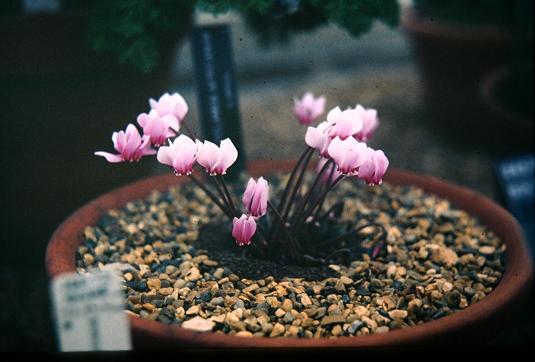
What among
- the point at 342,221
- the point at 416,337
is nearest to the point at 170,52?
the point at 342,221

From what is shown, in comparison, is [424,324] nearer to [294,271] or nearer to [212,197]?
[294,271]

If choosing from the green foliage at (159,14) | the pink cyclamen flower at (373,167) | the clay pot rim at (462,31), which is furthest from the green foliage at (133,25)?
the clay pot rim at (462,31)

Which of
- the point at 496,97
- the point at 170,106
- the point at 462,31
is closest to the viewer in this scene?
the point at 170,106

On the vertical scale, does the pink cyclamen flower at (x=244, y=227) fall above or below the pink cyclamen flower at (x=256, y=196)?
below

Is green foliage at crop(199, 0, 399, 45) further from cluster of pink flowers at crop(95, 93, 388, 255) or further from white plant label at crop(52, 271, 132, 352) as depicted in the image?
white plant label at crop(52, 271, 132, 352)

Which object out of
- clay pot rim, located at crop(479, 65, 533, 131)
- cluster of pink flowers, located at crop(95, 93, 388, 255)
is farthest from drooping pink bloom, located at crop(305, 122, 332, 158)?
clay pot rim, located at crop(479, 65, 533, 131)

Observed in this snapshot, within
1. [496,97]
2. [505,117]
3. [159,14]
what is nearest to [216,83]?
[159,14]

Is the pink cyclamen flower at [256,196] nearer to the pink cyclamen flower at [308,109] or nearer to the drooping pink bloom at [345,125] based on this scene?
the drooping pink bloom at [345,125]
